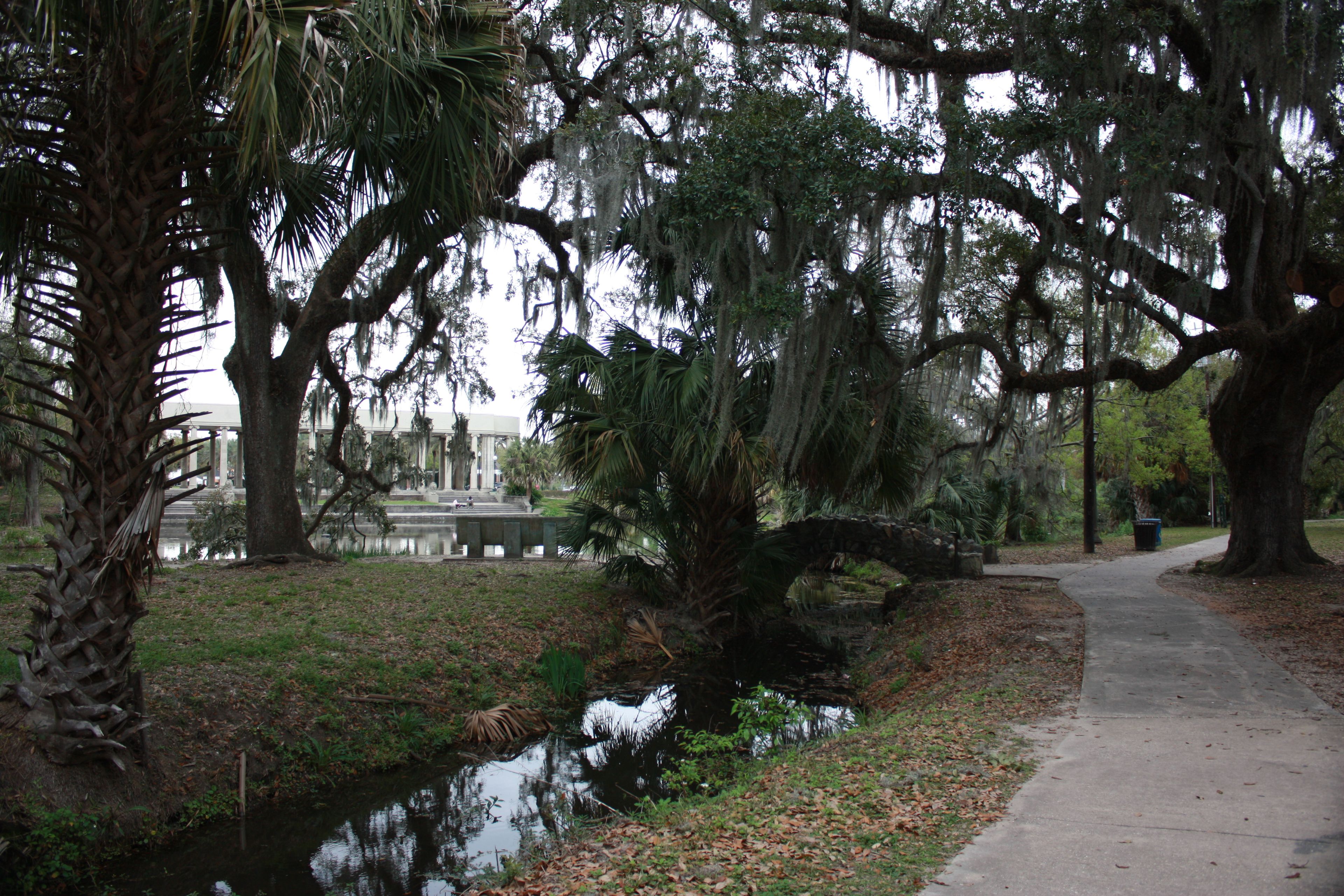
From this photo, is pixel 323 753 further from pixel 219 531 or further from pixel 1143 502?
pixel 1143 502

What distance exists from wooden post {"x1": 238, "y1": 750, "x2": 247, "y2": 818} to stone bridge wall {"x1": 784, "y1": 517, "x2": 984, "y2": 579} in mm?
9171

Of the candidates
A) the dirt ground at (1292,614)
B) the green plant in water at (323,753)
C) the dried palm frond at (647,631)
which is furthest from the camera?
the dried palm frond at (647,631)

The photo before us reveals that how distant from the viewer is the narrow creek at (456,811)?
4.78 m

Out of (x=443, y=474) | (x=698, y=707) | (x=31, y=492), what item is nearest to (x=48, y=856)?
(x=698, y=707)

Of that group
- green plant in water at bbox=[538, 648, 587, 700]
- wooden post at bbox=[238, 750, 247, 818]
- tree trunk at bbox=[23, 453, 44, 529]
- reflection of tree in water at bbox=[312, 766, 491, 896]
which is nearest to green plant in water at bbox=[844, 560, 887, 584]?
green plant in water at bbox=[538, 648, 587, 700]

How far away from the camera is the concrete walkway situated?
10.0 ft

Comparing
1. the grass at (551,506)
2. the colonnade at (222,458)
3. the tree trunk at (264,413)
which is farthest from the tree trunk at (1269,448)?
the colonnade at (222,458)

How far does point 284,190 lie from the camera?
6.97 metres

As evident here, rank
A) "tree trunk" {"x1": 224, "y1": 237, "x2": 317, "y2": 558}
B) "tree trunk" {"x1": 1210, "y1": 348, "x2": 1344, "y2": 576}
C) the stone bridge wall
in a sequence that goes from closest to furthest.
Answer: "tree trunk" {"x1": 1210, "y1": 348, "x2": 1344, "y2": 576} → "tree trunk" {"x1": 224, "y1": 237, "x2": 317, "y2": 558} → the stone bridge wall

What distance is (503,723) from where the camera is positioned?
24.5 feet

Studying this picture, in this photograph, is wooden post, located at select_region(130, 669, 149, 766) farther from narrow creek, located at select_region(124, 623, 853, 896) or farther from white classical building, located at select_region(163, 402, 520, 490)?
white classical building, located at select_region(163, 402, 520, 490)

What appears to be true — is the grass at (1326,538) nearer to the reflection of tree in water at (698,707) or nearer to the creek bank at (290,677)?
the reflection of tree in water at (698,707)

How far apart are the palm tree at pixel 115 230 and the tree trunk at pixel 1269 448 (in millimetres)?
11135

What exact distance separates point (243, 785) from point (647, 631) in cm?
562
